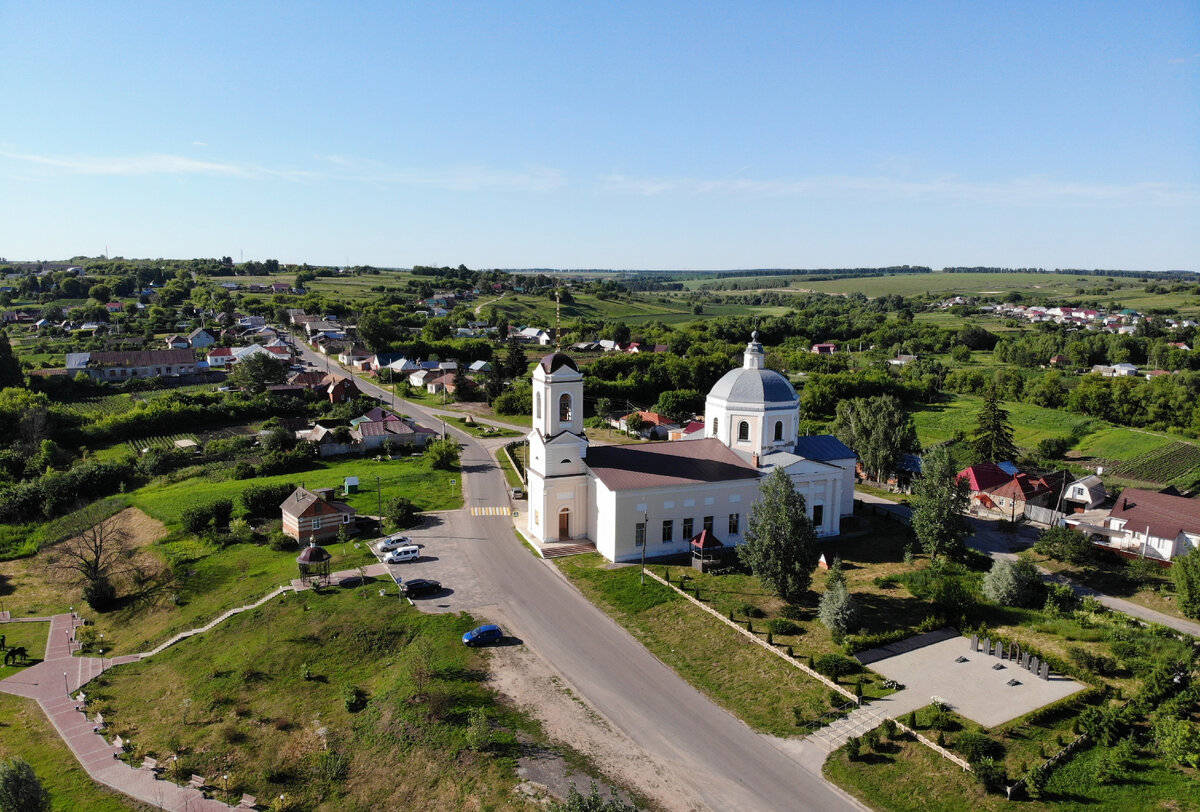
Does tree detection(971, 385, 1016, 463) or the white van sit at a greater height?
tree detection(971, 385, 1016, 463)

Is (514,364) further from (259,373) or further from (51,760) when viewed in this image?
(51,760)

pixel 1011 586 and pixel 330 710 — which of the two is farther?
pixel 1011 586

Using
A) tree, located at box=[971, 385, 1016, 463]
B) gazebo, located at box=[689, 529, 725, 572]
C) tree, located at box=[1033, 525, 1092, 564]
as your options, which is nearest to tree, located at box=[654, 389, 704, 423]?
tree, located at box=[971, 385, 1016, 463]

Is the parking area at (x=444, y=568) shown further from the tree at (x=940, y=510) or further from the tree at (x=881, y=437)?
the tree at (x=881, y=437)

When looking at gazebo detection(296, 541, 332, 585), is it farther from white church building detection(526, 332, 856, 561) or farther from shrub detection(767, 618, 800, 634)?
shrub detection(767, 618, 800, 634)

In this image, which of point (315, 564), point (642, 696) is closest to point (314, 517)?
point (315, 564)

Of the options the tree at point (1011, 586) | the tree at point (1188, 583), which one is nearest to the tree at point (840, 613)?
the tree at point (1011, 586)
